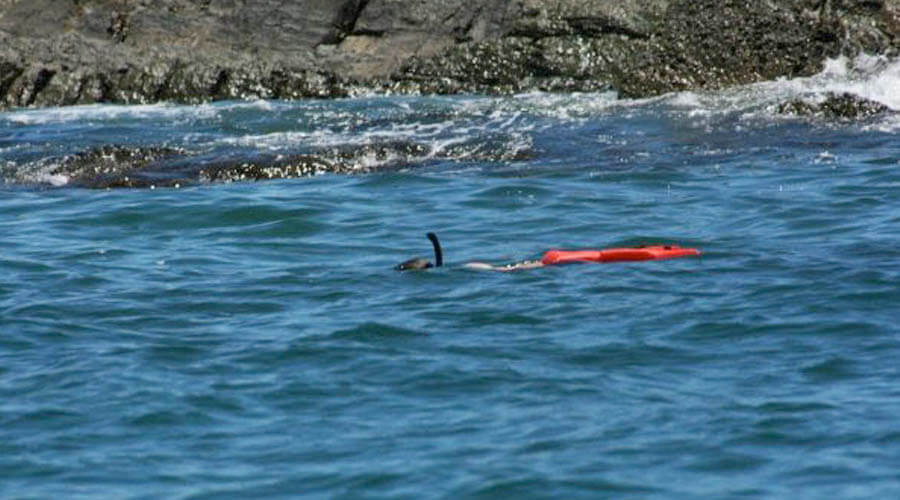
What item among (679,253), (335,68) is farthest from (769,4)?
(679,253)

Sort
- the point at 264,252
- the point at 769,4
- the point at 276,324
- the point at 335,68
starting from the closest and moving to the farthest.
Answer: the point at 276,324
the point at 264,252
the point at 769,4
the point at 335,68

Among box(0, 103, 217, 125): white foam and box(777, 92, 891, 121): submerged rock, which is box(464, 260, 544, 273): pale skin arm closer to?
box(777, 92, 891, 121): submerged rock

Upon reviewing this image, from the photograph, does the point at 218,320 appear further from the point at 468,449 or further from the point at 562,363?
the point at 468,449

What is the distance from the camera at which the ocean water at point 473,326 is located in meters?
6.73

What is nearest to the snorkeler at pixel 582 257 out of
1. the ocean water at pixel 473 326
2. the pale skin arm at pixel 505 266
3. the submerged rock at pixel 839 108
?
the pale skin arm at pixel 505 266

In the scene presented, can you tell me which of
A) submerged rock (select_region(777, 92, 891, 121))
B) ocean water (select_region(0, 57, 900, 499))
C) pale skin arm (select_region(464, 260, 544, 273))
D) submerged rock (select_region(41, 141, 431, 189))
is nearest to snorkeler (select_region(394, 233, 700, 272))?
pale skin arm (select_region(464, 260, 544, 273))

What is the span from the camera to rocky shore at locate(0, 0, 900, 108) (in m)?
21.1

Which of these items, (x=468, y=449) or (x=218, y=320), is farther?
(x=218, y=320)

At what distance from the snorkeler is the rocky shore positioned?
872cm

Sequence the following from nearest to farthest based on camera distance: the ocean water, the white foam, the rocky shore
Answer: the ocean water → the white foam → the rocky shore

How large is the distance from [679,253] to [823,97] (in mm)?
6335

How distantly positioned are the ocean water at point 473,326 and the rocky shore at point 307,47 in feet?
18.6

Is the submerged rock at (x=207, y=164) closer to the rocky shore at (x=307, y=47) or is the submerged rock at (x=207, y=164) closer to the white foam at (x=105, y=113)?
the white foam at (x=105, y=113)

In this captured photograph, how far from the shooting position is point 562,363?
8070 mm
